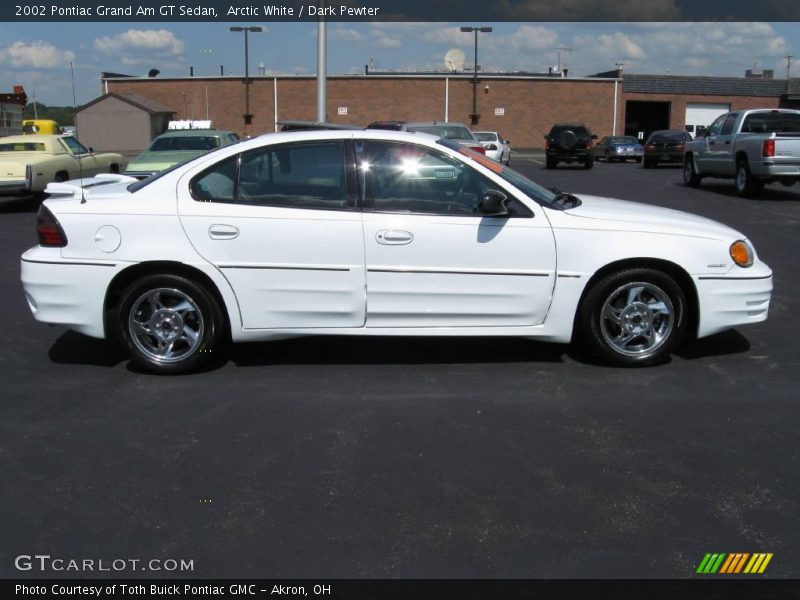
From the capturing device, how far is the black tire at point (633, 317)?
18.5 feet

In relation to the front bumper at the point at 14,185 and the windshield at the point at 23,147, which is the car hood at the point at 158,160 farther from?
the windshield at the point at 23,147

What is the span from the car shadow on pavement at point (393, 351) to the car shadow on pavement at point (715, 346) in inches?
35.0

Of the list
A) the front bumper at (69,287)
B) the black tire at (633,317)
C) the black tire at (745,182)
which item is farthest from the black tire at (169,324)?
the black tire at (745,182)

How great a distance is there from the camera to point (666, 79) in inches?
2314

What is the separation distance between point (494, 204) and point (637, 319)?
4.12ft

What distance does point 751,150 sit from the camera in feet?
55.9

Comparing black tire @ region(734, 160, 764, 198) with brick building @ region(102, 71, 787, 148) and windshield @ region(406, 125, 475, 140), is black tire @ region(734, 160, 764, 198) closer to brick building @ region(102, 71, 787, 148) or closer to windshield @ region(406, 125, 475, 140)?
windshield @ region(406, 125, 475, 140)

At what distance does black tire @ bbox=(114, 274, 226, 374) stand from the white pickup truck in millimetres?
13692

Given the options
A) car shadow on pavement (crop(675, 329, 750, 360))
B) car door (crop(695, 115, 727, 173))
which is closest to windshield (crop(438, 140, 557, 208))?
car shadow on pavement (crop(675, 329, 750, 360))

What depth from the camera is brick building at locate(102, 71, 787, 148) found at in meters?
55.8

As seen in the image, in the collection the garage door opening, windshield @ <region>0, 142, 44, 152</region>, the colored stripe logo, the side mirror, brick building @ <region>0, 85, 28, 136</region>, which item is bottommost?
the colored stripe logo

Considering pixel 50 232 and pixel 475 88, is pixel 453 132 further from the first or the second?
pixel 475 88

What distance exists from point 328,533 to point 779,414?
2.82 m

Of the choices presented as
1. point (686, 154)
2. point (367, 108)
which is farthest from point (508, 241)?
point (367, 108)
